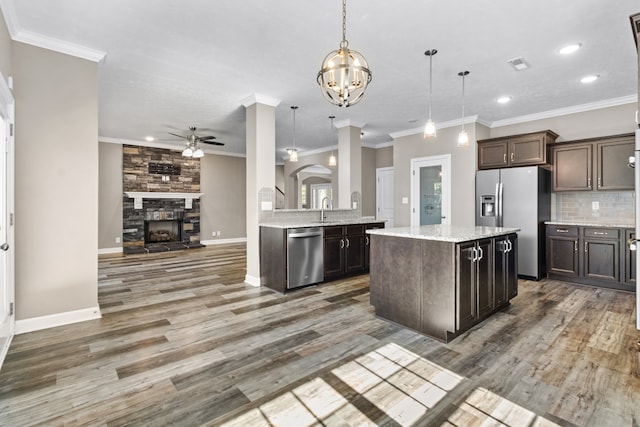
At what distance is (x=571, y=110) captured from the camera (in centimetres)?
508

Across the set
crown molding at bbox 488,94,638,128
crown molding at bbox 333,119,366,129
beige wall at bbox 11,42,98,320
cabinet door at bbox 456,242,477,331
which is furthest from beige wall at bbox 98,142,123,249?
crown molding at bbox 488,94,638,128

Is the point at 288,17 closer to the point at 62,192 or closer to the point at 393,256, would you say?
the point at 393,256

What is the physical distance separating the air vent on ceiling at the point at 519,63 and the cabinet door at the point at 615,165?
210cm

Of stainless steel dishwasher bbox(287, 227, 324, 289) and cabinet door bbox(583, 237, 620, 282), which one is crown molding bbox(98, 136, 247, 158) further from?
cabinet door bbox(583, 237, 620, 282)

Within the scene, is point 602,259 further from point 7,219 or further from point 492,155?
point 7,219

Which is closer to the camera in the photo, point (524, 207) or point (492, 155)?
point (524, 207)

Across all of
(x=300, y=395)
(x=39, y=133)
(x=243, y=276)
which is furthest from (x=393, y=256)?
(x=39, y=133)

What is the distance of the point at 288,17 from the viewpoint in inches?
106

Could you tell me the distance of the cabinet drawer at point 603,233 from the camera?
4.36m

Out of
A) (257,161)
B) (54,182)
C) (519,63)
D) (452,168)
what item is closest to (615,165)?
(452,168)

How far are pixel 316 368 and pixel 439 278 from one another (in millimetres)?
1277

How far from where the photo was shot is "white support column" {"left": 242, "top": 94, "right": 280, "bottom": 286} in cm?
459

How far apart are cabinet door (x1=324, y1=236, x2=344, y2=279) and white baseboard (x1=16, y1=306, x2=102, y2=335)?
275 cm

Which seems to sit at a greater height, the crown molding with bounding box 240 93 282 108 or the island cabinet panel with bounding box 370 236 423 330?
the crown molding with bounding box 240 93 282 108
